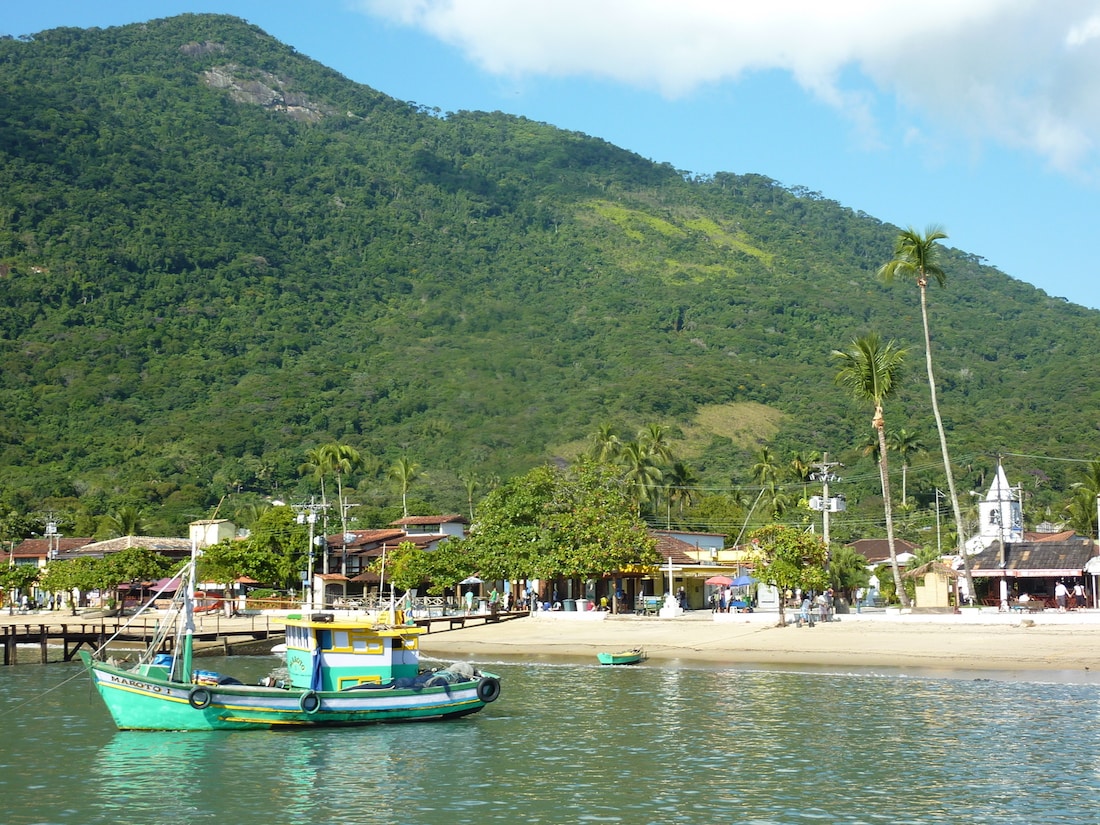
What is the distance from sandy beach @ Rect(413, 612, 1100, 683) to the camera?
4731cm

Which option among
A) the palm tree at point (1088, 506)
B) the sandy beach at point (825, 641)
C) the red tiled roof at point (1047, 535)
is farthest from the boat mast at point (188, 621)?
the palm tree at point (1088, 506)

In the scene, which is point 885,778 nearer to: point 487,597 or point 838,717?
point 838,717

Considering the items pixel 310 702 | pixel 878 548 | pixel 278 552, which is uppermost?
pixel 878 548

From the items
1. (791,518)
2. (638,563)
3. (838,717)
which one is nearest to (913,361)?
(791,518)

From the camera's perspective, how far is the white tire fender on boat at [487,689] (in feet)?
124

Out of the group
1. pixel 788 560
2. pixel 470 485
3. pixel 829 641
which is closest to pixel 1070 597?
pixel 788 560

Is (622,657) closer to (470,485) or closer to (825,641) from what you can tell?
(825,641)

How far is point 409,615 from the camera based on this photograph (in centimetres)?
7225

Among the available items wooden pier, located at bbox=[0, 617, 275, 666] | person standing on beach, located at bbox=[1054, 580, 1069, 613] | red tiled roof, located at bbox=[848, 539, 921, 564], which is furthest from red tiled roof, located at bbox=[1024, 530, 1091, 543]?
wooden pier, located at bbox=[0, 617, 275, 666]

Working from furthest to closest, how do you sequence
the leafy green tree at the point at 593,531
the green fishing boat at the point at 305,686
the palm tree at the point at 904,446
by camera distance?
the palm tree at the point at 904,446 → the leafy green tree at the point at 593,531 → the green fishing boat at the point at 305,686

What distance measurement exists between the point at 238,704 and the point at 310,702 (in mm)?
1967

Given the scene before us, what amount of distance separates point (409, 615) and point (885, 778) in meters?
46.7

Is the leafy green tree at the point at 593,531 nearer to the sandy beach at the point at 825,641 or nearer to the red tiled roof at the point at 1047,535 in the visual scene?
the sandy beach at the point at 825,641

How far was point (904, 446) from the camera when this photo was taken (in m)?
127
